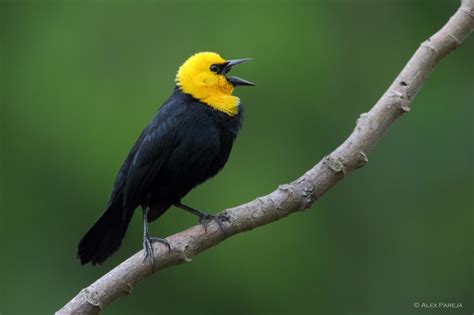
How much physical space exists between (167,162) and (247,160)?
3.16 meters

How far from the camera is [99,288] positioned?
3.68 meters

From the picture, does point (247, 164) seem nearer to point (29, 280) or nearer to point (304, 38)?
point (304, 38)

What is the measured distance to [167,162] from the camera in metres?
4.72

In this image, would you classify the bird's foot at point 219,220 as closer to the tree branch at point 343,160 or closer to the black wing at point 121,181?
the tree branch at point 343,160

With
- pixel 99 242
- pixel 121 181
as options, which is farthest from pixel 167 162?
pixel 99 242

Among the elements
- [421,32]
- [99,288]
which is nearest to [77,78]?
[421,32]

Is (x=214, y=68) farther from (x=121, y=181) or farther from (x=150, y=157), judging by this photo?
(x=121, y=181)

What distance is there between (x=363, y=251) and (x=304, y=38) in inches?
87.0

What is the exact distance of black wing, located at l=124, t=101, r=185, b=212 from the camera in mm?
4680

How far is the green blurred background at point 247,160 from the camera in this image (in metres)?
7.68

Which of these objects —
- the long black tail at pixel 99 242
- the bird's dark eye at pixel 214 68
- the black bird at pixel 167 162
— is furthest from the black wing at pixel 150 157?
the bird's dark eye at pixel 214 68

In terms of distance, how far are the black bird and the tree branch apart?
659 millimetres

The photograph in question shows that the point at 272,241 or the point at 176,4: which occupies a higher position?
the point at 176,4

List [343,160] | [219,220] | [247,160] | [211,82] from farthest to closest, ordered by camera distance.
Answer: [247,160] < [211,82] < [219,220] < [343,160]
